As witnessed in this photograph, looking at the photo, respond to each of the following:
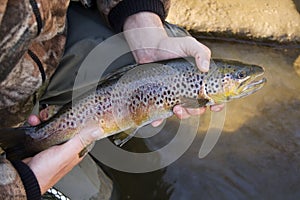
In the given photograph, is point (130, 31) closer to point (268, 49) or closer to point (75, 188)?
point (75, 188)

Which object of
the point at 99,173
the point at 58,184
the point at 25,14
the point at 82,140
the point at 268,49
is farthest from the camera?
the point at 268,49

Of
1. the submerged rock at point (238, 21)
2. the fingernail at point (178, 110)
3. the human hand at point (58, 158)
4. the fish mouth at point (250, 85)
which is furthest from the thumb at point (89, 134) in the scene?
the submerged rock at point (238, 21)

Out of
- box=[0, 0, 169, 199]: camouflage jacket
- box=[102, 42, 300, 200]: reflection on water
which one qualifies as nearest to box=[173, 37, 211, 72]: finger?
box=[0, 0, 169, 199]: camouflage jacket

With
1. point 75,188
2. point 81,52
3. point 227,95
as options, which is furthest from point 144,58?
point 75,188

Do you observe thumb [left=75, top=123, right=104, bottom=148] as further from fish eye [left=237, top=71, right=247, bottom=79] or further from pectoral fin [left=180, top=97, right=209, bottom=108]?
fish eye [left=237, top=71, right=247, bottom=79]

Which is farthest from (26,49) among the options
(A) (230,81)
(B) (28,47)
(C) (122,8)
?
(A) (230,81)

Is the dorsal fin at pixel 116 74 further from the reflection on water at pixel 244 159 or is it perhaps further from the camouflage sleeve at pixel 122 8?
the reflection on water at pixel 244 159

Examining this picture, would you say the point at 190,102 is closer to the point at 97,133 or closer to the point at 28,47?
the point at 97,133

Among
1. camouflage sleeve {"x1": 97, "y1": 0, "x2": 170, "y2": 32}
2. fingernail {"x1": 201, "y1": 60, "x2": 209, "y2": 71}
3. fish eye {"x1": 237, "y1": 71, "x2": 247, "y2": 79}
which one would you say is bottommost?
fish eye {"x1": 237, "y1": 71, "x2": 247, "y2": 79}
